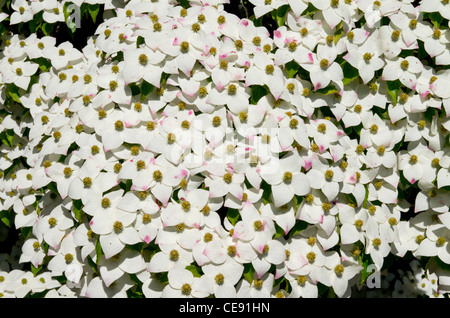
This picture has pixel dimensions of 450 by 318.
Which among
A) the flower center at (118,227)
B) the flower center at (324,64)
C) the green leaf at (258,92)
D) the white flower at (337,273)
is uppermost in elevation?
the flower center at (324,64)

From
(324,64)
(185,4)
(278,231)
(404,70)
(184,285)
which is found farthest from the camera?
(185,4)

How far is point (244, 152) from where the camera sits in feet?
6.49

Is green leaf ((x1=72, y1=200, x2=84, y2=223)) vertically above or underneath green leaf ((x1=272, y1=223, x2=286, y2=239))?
above

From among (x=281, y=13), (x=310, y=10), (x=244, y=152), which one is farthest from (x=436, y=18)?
(x=244, y=152)

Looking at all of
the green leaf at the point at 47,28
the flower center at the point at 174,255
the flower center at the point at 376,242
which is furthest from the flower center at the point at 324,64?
the green leaf at the point at 47,28

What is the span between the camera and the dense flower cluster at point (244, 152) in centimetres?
196

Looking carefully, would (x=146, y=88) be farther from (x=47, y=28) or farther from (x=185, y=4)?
(x=47, y=28)

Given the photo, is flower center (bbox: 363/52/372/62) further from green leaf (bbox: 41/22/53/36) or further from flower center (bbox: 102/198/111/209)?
green leaf (bbox: 41/22/53/36)

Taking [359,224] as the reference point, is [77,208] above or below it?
above

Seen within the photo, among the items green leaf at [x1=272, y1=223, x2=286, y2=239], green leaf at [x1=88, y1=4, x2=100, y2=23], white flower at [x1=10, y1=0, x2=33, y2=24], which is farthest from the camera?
white flower at [x1=10, y1=0, x2=33, y2=24]

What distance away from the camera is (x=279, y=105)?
211 cm

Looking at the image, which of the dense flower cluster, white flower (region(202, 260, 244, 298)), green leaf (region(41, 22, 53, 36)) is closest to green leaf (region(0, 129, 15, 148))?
the dense flower cluster

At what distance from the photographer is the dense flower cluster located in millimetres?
1962

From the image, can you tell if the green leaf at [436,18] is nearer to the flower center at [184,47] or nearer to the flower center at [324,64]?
the flower center at [324,64]
